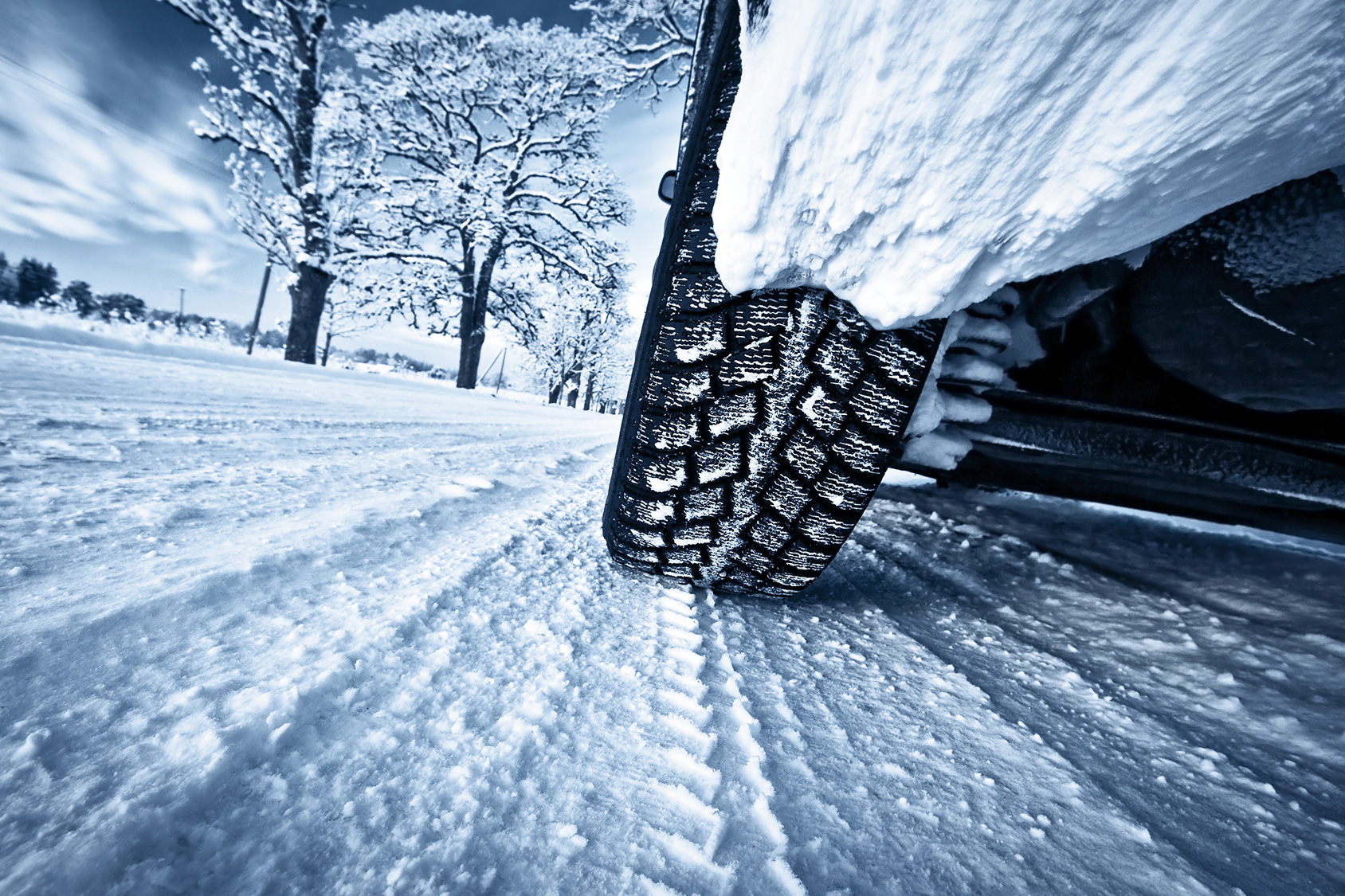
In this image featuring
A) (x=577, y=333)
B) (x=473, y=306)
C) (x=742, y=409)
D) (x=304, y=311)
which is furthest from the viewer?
(x=577, y=333)

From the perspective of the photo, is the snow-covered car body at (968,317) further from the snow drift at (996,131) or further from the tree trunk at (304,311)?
the tree trunk at (304,311)

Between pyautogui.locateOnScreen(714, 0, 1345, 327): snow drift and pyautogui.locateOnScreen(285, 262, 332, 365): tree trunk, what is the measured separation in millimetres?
8763

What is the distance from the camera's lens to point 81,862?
265mm

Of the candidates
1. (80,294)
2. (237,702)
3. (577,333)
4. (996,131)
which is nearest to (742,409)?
(996,131)

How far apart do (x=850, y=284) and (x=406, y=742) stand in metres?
0.57

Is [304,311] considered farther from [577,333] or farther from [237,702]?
[577,333]

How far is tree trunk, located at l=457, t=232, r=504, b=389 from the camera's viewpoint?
8.80 meters

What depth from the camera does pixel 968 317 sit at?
73 cm

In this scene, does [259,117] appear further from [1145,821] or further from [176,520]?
[1145,821]

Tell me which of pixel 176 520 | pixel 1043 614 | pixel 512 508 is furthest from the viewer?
pixel 512 508

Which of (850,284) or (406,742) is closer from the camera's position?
(406,742)

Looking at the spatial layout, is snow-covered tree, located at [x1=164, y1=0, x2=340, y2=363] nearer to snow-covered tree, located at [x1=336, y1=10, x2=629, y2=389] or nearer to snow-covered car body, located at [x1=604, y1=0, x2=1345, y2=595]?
snow-covered tree, located at [x1=336, y1=10, x2=629, y2=389]

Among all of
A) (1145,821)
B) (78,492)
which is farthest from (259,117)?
(1145,821)

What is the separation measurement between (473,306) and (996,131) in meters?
9.57
